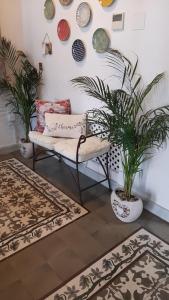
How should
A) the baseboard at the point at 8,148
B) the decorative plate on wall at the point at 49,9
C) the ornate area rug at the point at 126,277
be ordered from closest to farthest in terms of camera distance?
the ornate area rug at the point at 126,277 < the decorative plate on wall at the point at 49,9 < the baseboard at the point at 8,148

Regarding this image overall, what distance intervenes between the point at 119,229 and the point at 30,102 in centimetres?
196

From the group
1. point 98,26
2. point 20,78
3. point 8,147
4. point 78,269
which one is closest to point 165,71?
point 98,26

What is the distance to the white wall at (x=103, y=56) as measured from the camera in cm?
197

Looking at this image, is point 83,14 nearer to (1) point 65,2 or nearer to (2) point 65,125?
(1) point 65,2

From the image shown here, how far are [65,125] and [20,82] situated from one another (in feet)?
3.06

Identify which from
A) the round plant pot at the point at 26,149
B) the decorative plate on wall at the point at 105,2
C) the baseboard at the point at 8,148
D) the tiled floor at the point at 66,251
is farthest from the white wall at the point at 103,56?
the baseboard at the point at 8,148

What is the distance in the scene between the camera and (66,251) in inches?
76.4

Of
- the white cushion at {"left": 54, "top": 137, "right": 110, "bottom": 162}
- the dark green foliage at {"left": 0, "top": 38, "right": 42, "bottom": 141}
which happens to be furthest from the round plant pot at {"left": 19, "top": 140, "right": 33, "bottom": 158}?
the white cushion at {"left": 54, "top": 137, "right": 110, "bottom": 162}

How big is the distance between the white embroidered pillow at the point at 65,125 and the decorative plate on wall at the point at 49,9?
1.12 metres

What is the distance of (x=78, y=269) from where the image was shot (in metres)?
1.78

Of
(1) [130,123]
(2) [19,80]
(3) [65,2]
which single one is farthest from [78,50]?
(1) [130,123]

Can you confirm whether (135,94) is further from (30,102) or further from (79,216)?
(30,102)

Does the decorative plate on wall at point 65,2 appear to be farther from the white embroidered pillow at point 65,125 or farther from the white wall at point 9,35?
the white embroidered pillow at point 65,125

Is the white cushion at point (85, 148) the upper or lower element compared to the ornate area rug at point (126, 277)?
upper
